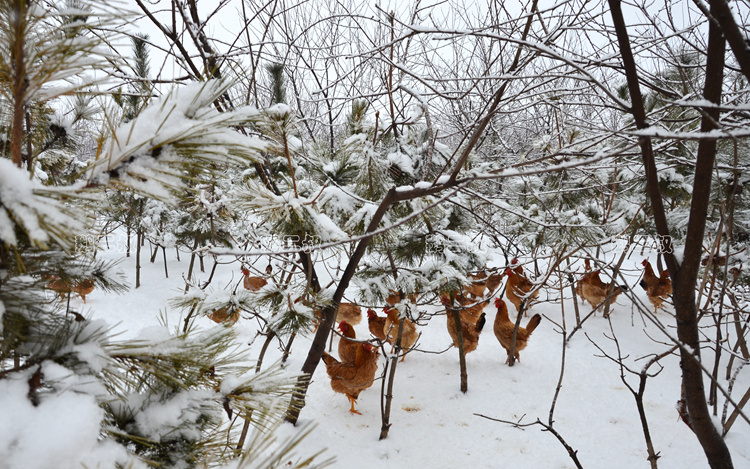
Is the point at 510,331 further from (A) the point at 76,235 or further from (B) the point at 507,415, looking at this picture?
(A) the point at 76,235

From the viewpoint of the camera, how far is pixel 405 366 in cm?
391

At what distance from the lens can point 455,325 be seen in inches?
148

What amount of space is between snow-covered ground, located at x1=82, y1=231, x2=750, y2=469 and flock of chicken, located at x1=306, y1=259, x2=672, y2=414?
245 millimetres

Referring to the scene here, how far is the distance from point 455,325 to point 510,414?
88 centimetres

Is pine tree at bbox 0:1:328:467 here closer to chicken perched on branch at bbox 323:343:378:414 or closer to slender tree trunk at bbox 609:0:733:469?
slender tree trunk at bbox 609:0:733:469

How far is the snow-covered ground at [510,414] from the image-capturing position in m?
2.62

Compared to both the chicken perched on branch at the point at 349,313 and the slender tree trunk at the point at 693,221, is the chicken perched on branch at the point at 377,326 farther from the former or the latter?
the slender tree trunk at the point at 693,221

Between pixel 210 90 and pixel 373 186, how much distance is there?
172 centimetres

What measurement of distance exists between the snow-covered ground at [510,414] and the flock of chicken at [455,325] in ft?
0.80

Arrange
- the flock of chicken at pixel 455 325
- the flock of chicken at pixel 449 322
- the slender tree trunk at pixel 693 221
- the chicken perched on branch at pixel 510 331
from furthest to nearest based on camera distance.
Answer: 1. the chicken perched on branch at pixel 510 331
2. the flock of chicken at pixel 455 325
3. the flock of chicken at pixel 449 322
4. the slender tree trunk at pixel 693 221

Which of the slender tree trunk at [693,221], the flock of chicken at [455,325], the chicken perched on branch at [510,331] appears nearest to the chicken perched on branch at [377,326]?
the flock of chicken at [455,325]

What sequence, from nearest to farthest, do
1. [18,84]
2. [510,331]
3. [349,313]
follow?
[18,84] < [510,331] < [349,313]

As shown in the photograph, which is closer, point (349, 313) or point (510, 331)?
point (510, 331)

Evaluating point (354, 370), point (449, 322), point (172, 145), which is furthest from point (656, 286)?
point (172, 145)
